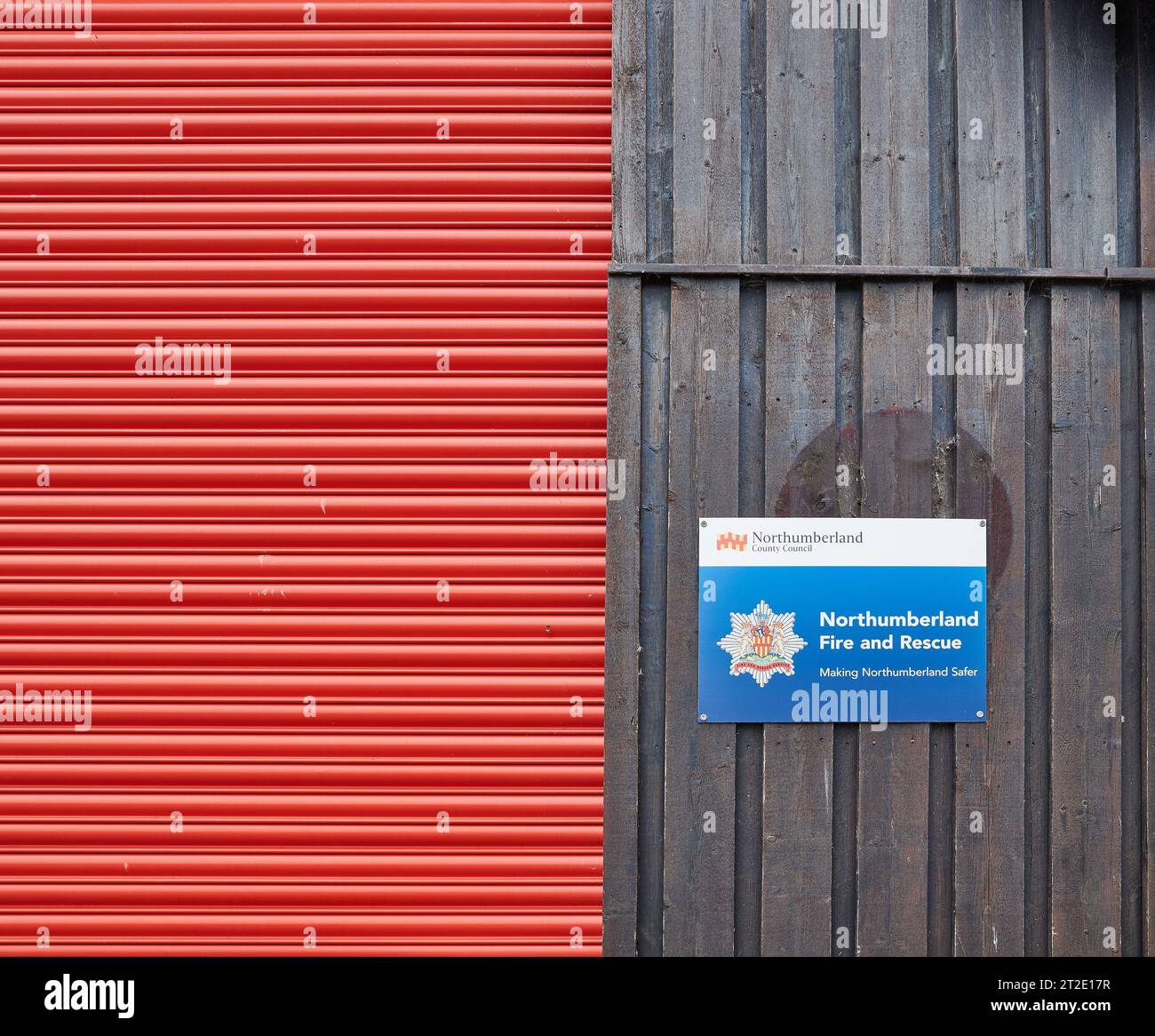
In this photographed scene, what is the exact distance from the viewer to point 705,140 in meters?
3.75

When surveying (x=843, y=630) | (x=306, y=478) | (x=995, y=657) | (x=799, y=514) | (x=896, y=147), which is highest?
(x=896, y=147)

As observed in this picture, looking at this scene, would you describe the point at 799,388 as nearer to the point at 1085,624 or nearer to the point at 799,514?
the point at 799,514

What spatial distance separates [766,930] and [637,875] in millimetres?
602

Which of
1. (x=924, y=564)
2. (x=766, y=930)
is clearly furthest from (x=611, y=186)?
(x=766, y=930)

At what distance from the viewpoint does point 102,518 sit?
3.80 meters

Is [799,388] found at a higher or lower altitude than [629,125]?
lower

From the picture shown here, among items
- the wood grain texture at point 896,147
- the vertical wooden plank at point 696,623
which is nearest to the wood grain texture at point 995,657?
the wood grain texture at point 896,147

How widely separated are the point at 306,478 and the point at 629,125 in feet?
7.08

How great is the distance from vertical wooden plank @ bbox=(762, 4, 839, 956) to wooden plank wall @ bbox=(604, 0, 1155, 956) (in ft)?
0.04

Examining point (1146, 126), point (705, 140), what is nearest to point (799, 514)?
point (705, 140)

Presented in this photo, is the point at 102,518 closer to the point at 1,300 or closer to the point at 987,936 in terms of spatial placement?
the point at 1,300

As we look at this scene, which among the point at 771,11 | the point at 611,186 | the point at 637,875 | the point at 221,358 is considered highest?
the point at 771,11

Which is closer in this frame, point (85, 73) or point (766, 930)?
point (766, 930)

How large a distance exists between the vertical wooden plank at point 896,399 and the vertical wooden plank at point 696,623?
589 mm
